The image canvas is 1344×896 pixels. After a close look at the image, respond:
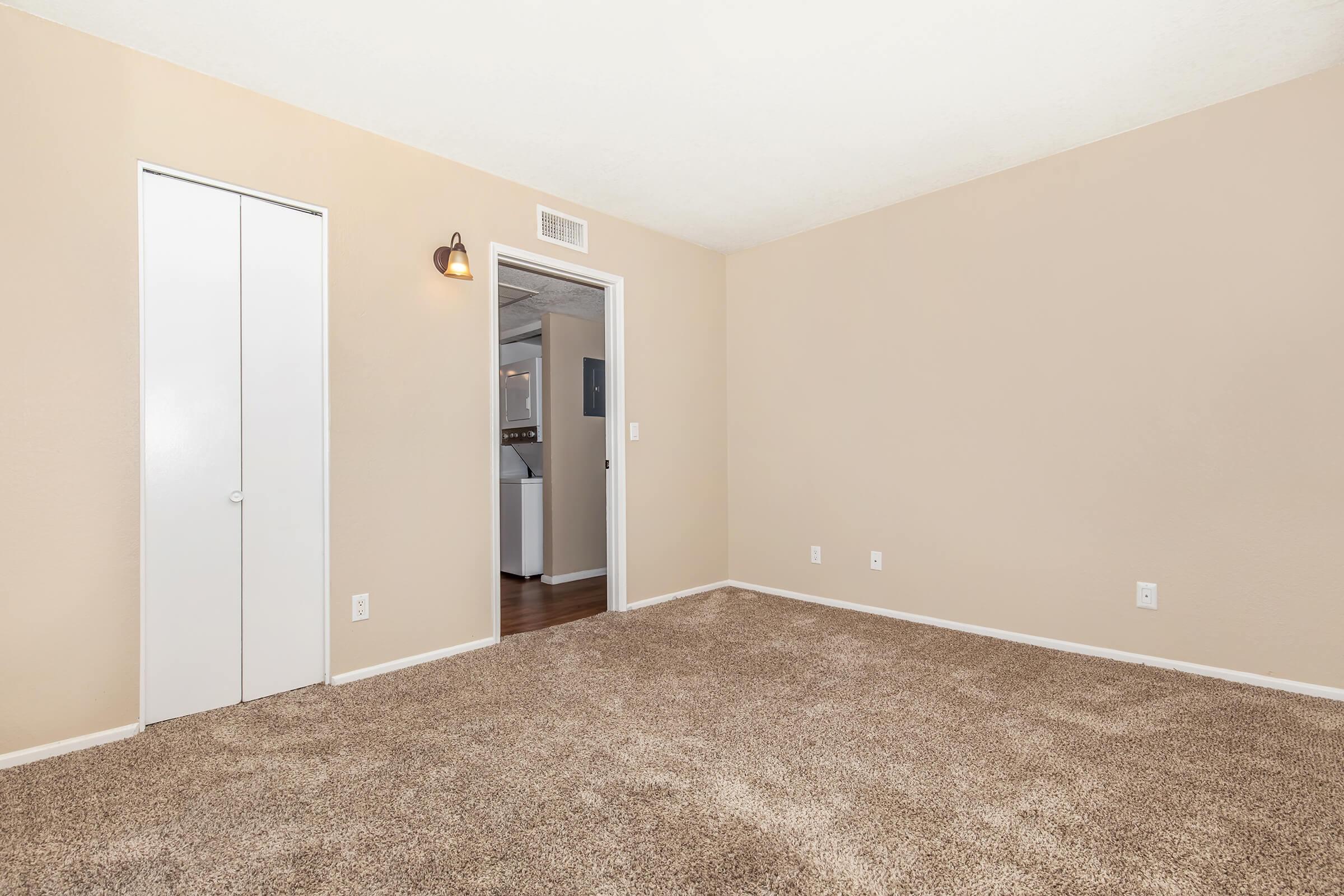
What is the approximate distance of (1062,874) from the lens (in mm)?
1489

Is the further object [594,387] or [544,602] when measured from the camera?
[594,387]

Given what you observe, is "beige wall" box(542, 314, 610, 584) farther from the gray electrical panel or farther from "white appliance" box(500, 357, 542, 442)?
"white appliance" box(500, 357, 542, 442)

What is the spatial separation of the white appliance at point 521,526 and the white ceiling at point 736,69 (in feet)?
8.72

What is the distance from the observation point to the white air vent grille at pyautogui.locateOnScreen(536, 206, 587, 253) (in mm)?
3590

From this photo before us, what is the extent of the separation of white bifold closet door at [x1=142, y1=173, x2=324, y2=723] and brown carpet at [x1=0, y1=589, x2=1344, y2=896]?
245 mm

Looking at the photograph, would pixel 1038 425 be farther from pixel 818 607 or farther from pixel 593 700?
pixel 593 700

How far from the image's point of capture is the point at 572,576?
521cm

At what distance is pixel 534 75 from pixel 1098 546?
3.25 metres

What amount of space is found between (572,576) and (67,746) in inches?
129

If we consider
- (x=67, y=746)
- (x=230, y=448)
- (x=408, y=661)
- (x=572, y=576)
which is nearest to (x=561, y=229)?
(x=230, y=448)

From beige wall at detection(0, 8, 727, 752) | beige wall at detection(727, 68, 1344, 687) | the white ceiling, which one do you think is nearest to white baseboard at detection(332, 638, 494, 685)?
beige wall at detection(0, 8, 727, 752)

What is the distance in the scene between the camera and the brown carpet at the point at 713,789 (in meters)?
1.51

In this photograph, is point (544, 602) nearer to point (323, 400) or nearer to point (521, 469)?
point (521, 469)

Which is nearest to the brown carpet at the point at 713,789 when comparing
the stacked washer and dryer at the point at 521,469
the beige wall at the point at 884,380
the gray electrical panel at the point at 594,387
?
the beige wall at the point at 884,380
